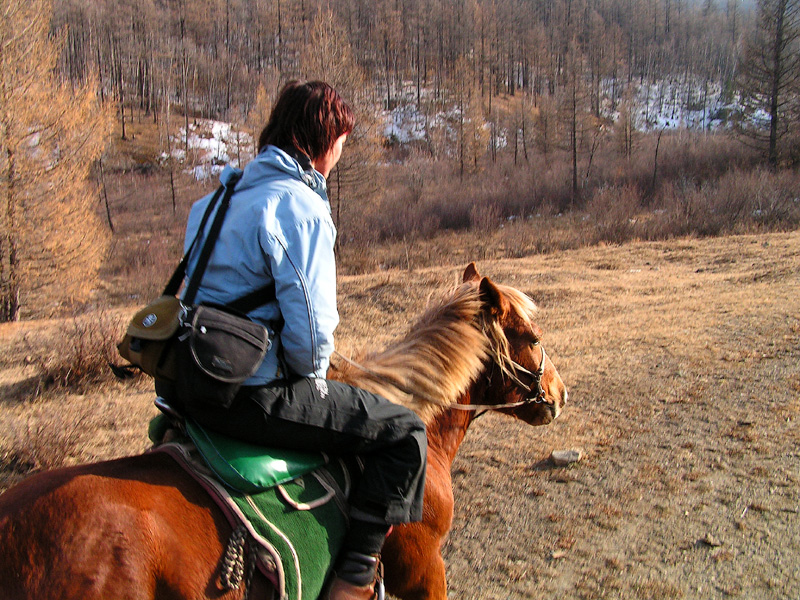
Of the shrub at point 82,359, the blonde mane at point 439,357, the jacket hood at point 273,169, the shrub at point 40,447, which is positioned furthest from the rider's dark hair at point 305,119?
the shrub at point 82,359

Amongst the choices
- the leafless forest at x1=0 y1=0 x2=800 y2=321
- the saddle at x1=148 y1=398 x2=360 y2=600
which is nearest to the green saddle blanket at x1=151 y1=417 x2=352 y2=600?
the saddle at x1=148 y1=398 x2=360 y2=600

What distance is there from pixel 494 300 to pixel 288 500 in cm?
146

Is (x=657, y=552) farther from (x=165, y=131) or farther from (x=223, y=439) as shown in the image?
(x=165, y=131)

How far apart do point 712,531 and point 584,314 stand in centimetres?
596

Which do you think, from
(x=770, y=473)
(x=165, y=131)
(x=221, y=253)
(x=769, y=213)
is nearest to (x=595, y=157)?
(x=769, y=213)

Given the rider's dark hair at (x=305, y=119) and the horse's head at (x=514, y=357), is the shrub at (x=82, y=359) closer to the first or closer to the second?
the horse's head at (x=514, y=357)

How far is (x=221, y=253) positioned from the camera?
1920 millimetres

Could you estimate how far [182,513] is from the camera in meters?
1.80

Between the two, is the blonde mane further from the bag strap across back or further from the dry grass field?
the bag strap across back

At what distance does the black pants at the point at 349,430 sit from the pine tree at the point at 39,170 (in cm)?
1678

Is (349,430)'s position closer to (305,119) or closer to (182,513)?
(182,513)

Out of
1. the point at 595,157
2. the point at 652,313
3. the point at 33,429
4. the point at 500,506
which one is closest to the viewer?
the point at 500,506

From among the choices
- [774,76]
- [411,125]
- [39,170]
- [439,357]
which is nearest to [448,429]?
[439,357]

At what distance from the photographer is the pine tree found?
14781 mm
